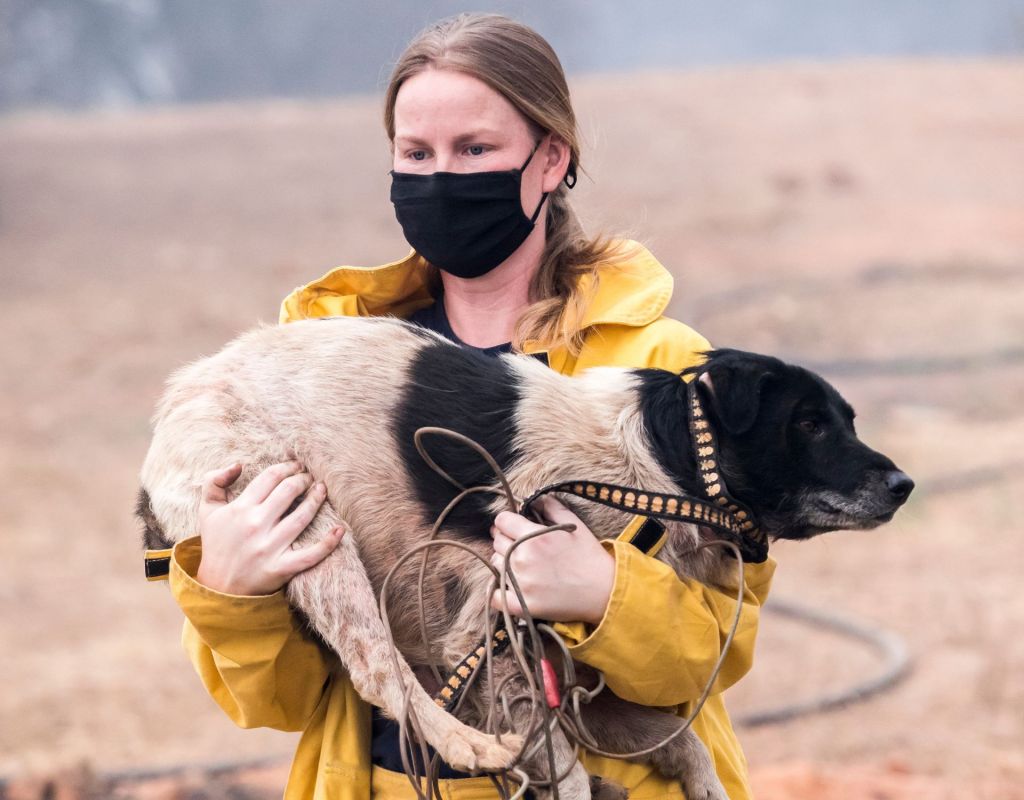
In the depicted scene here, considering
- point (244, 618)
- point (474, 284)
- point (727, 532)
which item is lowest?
point (244, 618)

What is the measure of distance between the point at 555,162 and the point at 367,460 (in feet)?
2.66

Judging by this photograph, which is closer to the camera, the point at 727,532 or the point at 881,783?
the point at 727,532

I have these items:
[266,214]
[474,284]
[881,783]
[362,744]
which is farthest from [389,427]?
[266,214]

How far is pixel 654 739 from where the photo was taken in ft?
8.25

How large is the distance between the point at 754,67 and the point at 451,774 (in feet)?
119

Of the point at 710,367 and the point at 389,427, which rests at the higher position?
the point at 710,367

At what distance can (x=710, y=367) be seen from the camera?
8.51 ft

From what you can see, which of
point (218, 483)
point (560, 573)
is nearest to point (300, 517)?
point (218, 483)

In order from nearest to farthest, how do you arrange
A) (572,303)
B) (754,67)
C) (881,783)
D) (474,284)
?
(572,303), (474,284), (881,783), (754,67)

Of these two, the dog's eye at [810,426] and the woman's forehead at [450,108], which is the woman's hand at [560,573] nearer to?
the dog's eye at [810,426]

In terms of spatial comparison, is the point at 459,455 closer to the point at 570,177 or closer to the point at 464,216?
the point at 464,216

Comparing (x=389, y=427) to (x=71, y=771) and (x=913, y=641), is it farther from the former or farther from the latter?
(x=913, y=641)

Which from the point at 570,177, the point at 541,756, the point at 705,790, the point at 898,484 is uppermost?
the point at 570,177

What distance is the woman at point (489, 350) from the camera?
231 cm
